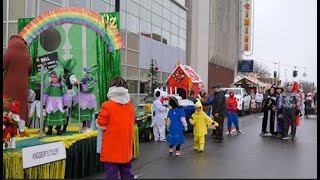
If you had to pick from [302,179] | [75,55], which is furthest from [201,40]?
[302,179]

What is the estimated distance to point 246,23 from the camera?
180 ft

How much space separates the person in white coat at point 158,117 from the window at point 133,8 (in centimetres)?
1118

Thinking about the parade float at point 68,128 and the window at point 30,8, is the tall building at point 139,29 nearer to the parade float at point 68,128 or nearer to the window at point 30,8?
the window at point 30,8

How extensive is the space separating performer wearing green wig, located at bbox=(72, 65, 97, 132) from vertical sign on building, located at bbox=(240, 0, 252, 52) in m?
46.6

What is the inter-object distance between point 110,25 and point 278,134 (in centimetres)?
769

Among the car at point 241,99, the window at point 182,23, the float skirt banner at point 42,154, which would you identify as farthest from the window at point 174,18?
the float skirt banner at point 42,154

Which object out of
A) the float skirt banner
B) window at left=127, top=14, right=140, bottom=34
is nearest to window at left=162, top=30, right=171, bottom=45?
window at left=127, top=14, right=140, bottom=34

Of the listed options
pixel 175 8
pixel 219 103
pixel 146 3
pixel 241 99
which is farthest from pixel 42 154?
pixel 175 8

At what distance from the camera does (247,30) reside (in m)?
55.4

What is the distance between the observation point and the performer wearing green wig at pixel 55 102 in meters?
9.23

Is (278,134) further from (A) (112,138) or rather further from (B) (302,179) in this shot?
(B) (302,179)

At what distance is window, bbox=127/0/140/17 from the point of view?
78.2ft

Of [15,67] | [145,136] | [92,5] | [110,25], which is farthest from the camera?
[92,5]

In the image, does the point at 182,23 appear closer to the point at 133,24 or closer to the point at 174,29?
the point at 174,29
